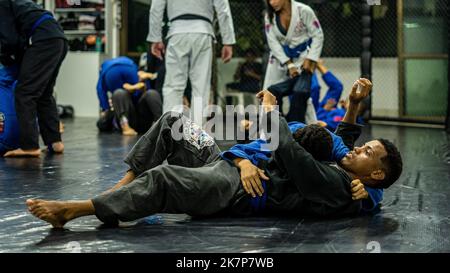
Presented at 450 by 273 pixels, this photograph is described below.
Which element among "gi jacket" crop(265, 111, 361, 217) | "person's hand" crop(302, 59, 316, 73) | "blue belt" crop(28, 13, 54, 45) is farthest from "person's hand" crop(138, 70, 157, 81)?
"gi jacket" crop(265, 111, 361, 217)

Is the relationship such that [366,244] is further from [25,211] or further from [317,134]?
[25,211]

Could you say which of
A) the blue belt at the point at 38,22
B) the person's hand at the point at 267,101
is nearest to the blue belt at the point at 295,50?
the blue belt at the point at 38,22

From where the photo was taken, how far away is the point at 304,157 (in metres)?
2.49

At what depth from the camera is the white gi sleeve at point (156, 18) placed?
561 cm

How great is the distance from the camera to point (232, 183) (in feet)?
8.46

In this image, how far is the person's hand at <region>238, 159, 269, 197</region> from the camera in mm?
2559

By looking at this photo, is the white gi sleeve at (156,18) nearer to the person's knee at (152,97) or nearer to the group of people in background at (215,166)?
the group of people in background at (215,166)

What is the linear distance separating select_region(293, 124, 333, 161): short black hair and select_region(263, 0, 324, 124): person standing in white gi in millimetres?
3013

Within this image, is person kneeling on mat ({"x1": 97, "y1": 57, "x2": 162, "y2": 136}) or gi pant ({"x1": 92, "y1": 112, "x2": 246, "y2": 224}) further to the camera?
person kneeling on mat ({"x1": 97, "y1": 57, "x2": 162, "y2": 136})

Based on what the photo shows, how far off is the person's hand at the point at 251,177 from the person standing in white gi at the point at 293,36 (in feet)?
10.2

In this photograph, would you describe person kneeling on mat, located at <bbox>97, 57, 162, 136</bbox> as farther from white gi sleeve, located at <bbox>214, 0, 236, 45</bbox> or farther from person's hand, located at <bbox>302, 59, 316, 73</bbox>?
person's hand, located at <bbox>302, 59, 316, 73</bbox>

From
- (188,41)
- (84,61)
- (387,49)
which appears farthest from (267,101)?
(84,61)

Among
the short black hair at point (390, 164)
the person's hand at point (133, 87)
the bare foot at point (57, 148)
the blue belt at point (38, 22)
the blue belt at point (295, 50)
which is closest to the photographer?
the short black hair at point (390, 164)

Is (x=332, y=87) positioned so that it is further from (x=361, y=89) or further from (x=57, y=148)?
(x=361, y=89)
